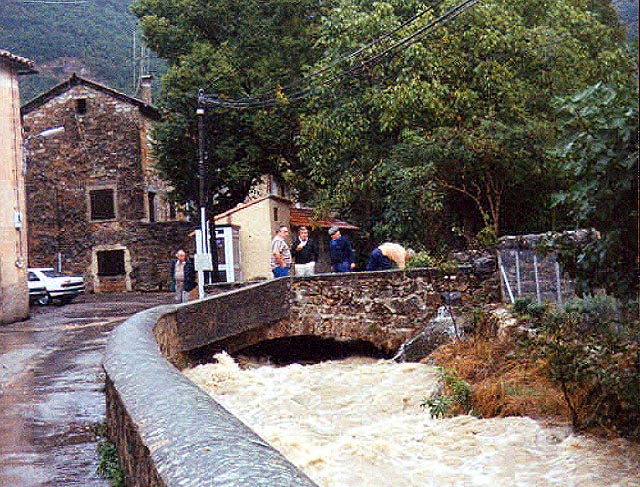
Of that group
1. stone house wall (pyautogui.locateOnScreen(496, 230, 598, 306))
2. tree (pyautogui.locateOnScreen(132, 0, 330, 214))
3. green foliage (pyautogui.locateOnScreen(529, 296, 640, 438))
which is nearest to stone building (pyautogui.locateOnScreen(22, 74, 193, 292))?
tree (pyautogui.locateOnScreen(132, 0, 330, 214))

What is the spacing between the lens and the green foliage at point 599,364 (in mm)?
8430

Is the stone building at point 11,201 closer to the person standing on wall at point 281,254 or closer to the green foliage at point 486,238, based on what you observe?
the person standing on wall at point 281,254

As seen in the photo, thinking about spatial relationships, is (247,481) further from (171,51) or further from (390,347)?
(171,51)

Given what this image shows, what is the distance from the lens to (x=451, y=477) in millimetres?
8750

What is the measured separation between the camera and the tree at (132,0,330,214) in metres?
33.4

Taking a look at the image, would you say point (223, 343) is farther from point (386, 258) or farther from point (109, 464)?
point (109, 464)

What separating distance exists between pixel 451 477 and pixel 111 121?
1359 inches

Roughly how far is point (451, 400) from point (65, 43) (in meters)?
69.7

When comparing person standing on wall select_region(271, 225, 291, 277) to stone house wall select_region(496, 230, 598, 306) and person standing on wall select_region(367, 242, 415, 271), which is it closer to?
person standing on wall select_region(367, 242, 415, 271)

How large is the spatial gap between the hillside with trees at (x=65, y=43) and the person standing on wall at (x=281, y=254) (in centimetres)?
5169

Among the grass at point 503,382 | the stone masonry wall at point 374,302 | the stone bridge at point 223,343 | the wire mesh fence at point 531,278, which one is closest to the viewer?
the stone bridge at point 223,343

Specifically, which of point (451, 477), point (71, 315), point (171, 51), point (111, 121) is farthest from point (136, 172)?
point (451, 477)

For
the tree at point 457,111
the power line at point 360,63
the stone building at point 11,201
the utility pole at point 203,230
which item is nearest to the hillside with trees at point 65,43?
the power line at point 360,63

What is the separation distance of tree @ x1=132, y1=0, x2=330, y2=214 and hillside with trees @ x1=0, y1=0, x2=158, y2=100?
111ft
